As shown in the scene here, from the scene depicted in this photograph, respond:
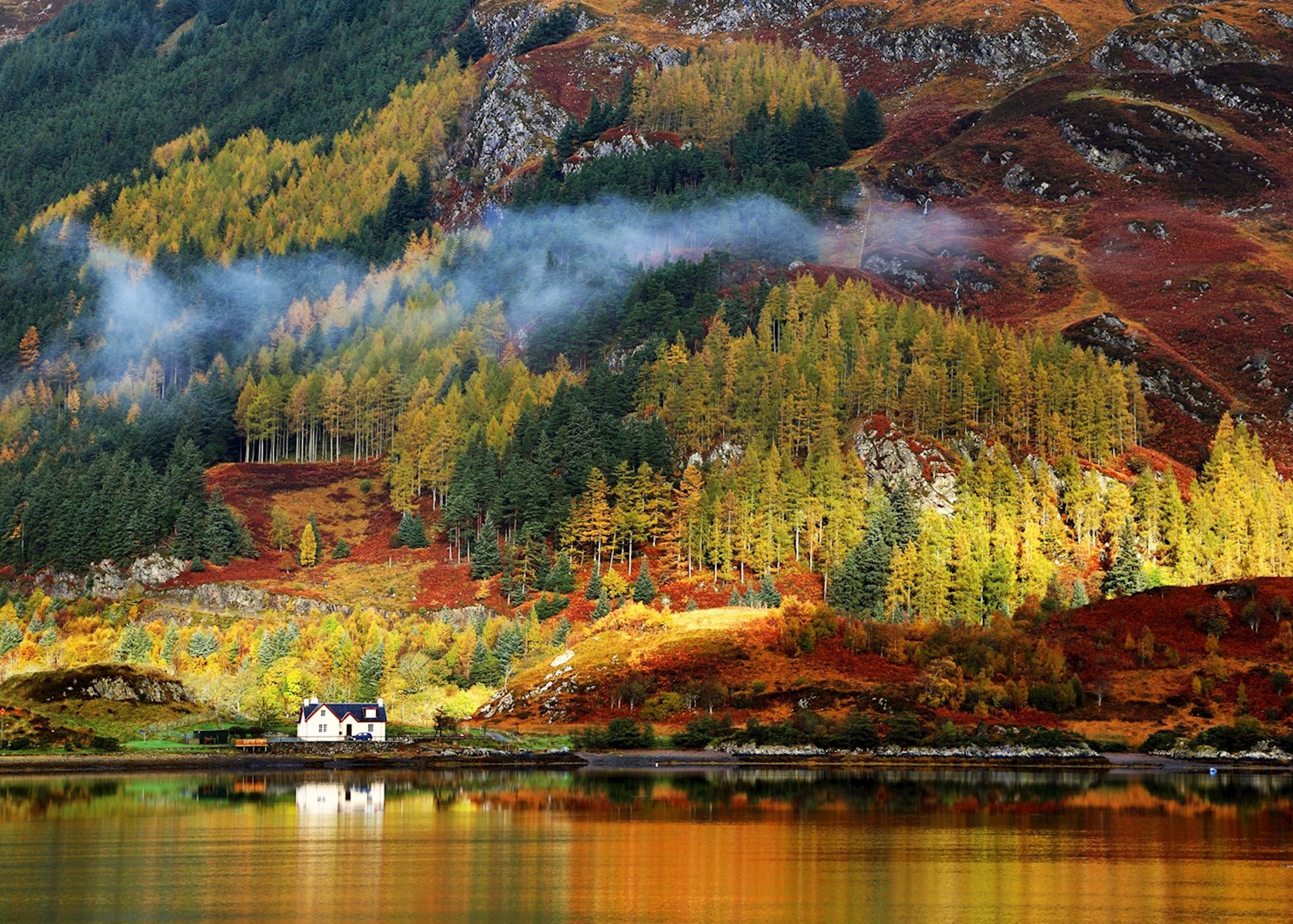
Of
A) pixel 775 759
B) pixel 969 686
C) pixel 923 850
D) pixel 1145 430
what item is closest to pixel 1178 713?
pixel 969 686

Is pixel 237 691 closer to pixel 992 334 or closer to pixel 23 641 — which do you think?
pixel 23 641

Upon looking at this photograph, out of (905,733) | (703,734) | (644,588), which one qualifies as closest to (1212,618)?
(905,733)

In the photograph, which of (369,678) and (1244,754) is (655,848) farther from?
(369,678)

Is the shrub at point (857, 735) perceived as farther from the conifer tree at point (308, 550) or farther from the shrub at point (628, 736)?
the conifer tree at point (308, 550)

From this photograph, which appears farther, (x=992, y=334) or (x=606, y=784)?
(x=992, y=334)

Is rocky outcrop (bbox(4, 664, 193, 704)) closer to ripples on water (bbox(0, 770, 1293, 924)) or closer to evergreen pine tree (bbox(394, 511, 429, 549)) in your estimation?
ripples on water (bbox(0, 770, 1293, 924))

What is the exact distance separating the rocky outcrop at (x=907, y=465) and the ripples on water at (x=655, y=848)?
55214 mm

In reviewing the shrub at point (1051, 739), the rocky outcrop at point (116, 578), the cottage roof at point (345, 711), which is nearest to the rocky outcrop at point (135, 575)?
the rocky outcrop at point (116, 578)

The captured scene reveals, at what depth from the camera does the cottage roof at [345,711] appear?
126 m

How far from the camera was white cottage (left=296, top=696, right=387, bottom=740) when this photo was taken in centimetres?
12488

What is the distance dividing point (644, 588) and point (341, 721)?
36292mm

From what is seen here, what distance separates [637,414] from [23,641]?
75692mm

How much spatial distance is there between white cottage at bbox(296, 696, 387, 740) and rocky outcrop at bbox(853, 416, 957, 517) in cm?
6227

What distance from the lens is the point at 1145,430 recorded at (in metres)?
190
